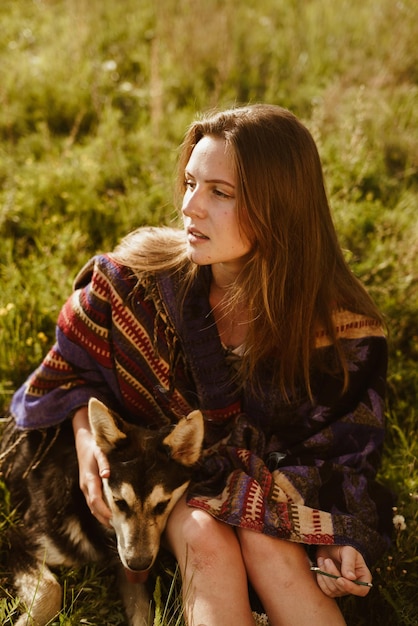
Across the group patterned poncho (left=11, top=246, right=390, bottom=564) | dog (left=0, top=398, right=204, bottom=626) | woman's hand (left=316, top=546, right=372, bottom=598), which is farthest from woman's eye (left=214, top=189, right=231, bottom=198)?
woman's hand (left=316, top=546, right=372, bottom=598)

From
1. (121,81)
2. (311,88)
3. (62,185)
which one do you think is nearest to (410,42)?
(311,88)

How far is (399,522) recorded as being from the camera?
2.63 m

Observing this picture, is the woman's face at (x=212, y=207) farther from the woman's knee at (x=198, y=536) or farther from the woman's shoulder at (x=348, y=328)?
the woman's knee at (x=198, y=536)

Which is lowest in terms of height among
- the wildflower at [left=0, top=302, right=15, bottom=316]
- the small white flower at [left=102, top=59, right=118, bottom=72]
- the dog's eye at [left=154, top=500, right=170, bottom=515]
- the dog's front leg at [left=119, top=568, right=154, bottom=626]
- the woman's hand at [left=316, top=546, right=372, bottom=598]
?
the dog's front leg at [left=119, top=568, right=154, bottom=626]

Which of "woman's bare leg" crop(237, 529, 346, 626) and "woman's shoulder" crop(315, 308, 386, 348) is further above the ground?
"woman's shoulder" crop(315, 308, 386, 348)

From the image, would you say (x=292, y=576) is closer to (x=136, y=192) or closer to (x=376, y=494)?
(x=376, y=494)

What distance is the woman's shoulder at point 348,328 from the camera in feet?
8.97

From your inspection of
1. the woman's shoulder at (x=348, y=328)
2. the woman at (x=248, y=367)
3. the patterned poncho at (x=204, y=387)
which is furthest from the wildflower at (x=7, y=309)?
the woman's shoulder at (x=348, y=328)

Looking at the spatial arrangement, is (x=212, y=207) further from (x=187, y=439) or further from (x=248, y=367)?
(x=187, y=439)

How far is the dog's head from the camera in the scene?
230 centimetres

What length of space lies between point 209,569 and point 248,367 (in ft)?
2.81

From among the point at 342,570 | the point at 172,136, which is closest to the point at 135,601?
the point at 342,570

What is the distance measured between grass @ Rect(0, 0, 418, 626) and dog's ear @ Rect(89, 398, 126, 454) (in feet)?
1.95

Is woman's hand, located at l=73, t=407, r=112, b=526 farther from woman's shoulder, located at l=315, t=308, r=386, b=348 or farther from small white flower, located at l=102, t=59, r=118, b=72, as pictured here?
small white flower, located at l=102, t=59, r=118, b=72
